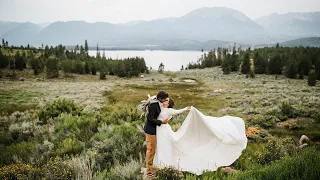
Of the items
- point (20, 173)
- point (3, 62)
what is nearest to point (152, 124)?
point (20, 173)

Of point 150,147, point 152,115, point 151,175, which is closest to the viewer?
point 151,175

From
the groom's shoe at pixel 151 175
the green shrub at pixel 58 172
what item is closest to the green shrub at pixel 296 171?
the groom's shoe at pixel 151 175

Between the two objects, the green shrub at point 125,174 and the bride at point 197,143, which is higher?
the bride at point 197,143

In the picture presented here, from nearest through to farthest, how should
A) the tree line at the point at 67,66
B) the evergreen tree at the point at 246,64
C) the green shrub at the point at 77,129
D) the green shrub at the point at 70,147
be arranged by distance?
the green shrub at the point at 70,147
the green shrub at the point at 77,129
the tree line at the point at 67,66
the evergreen tree at the point at 246,64

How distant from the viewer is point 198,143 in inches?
297

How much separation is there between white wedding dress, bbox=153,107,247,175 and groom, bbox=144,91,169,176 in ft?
0.43

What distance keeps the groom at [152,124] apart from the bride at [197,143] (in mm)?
119

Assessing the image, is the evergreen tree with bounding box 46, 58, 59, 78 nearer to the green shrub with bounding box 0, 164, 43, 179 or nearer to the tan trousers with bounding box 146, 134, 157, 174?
the green shrub with bounding box 0, 164, 43, 179

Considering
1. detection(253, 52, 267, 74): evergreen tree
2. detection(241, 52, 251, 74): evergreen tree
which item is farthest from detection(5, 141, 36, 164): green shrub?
detection(253, 52, 267, 74): evergreen tree

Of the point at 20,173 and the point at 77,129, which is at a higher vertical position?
the point at 20,173

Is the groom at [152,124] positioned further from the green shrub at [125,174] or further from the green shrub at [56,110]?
the green shrub at [56,110]

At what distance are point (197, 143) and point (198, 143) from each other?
30mm

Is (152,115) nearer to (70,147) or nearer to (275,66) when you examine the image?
(70,147)

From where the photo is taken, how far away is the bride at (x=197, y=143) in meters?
6.72
